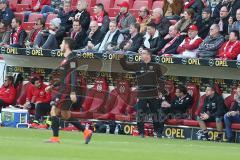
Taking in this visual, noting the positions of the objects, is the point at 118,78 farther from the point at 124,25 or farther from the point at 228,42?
the point at 228,42

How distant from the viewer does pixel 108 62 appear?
78.2 feet

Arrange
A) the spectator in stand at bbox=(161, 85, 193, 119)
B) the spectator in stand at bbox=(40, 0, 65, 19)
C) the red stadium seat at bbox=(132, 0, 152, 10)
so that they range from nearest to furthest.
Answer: the spectator in stand at bbox=(161, 85, 193, 119)
the red stadium seat at bbox=(132, 0, 152, 10)
the spectator in stand at bbox=(40, 0, 65, 19)

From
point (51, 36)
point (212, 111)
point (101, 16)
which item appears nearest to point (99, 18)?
point (101, 16)

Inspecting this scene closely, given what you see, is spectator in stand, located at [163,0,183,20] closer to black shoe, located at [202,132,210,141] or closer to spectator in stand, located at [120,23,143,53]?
spectator in stand, located at [120,23,143,53]

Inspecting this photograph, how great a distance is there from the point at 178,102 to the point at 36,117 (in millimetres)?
4110

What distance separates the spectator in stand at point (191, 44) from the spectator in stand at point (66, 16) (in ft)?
14.3

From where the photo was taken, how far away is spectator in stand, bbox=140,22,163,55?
22.6 m

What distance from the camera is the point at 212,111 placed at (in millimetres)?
21578

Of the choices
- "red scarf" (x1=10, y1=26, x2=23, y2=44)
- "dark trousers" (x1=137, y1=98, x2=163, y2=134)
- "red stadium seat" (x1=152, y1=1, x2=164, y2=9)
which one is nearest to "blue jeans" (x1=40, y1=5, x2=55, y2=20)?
"red scarf" (x1=10, y1=26, x2=23, y2=44)

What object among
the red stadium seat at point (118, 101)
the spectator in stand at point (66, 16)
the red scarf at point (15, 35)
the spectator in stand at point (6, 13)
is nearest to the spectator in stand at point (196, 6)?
the red stadium seat at point (118, 101)

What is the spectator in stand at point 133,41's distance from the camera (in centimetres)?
2284

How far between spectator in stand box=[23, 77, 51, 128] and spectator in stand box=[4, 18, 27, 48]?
118 cm

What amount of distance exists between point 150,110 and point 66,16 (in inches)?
204

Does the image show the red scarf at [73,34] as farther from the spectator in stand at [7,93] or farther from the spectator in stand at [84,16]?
the spectator in stand at [7,93]
